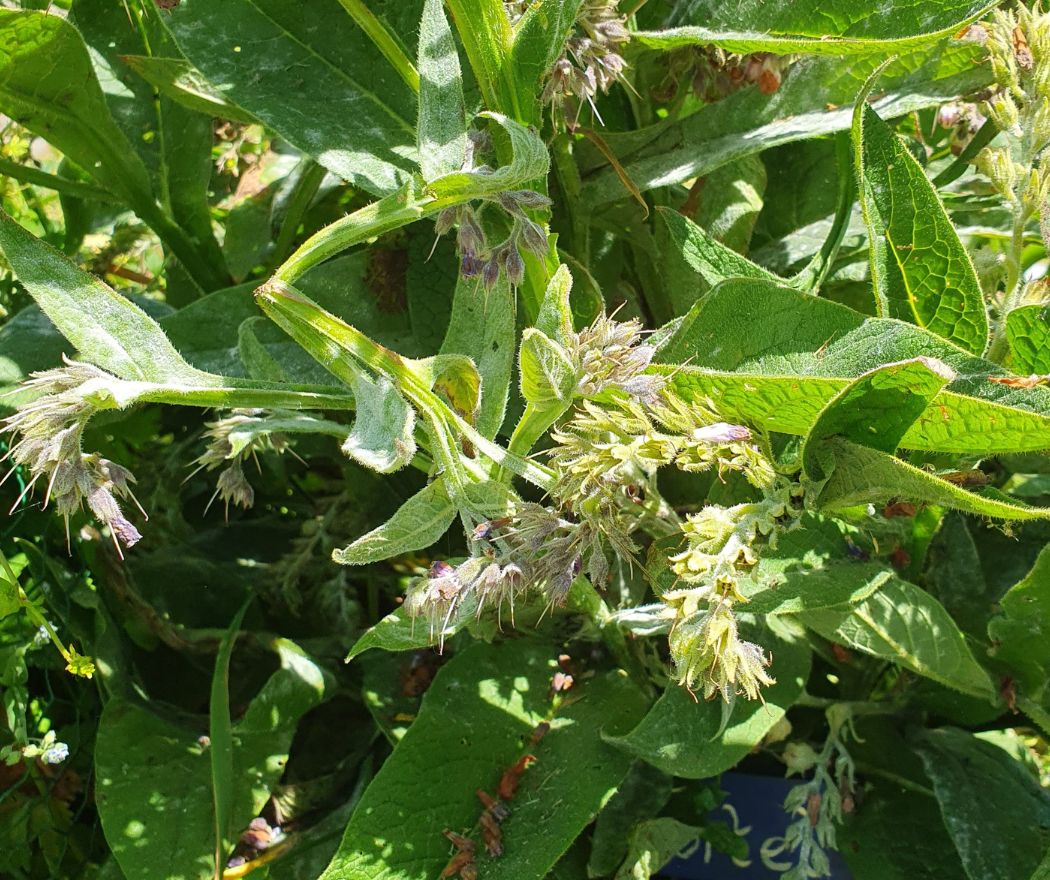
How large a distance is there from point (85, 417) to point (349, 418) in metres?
0.54

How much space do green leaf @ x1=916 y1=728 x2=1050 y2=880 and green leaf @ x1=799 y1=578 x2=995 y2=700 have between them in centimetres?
14

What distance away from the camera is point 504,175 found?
2.97 feet

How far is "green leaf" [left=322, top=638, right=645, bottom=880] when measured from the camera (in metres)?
1.12

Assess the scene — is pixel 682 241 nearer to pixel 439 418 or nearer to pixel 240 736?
pixel 439 418

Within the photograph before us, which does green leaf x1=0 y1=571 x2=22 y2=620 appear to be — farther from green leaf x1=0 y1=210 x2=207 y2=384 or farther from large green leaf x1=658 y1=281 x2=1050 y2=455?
large green leaf x1=658 y1=281 x2=1050 y2=455

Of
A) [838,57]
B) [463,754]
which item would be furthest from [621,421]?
[838,57]

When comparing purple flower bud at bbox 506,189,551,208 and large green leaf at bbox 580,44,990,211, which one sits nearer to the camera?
purple flower bud at bbox 506,189,551,208

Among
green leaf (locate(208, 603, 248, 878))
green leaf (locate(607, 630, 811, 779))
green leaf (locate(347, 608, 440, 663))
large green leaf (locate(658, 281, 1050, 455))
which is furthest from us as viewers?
green leaf (locate(208, 603, 248, 878))

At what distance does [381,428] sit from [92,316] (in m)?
0.29

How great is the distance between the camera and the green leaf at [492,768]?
1123 millimetres

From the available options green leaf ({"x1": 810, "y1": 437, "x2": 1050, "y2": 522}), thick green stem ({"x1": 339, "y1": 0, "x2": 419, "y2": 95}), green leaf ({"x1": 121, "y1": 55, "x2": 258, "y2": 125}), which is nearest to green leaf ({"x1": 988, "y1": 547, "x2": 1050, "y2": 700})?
green leaf ({"x1": 810, "y1": 437, "x2": 1050, "y2": 522})

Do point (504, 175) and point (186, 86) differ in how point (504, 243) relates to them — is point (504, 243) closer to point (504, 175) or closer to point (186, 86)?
point (504, 175)

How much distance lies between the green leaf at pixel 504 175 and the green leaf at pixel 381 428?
6.2 inches

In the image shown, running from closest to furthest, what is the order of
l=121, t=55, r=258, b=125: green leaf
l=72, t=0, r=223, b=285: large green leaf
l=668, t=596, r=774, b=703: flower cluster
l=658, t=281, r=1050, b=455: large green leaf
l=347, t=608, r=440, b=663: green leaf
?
l=668, t=596, r=774, b=703: flower cluster, l=658, t=281, r=1050, b=455: large green leaf, l=347, t=608, r=440, b=663: green leaf, l=121, t=55, r=258, b=125: green leaf, l=72, t=0, r=223, b=285: large green leaf
